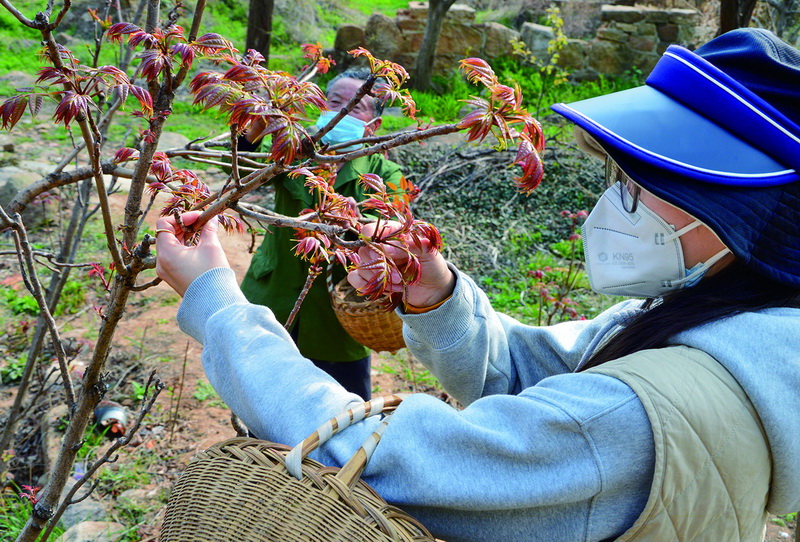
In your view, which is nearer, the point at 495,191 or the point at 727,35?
the point at 727,35

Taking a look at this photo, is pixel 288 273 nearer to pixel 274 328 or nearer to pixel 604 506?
pixel 274 328

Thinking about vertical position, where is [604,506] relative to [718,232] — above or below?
below

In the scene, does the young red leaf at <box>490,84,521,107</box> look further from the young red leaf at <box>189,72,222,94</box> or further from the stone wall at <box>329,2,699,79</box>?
the stone wall at <box>329,2,699,79</box>

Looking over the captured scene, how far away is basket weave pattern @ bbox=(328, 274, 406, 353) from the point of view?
264 cm

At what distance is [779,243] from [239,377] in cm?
92

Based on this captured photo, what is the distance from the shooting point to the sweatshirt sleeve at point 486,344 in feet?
4.88

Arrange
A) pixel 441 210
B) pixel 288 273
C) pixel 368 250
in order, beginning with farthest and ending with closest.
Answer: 1. pixel 441 210
2. pixel 288 273
3. pixel 368 250

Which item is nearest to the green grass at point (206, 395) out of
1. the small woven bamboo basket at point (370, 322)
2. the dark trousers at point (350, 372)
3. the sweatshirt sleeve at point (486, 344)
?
the dark trousers at point (350, 372)

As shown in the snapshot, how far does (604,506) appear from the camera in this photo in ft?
3.32

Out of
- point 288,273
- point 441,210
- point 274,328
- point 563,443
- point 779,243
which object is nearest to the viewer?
point 563,443

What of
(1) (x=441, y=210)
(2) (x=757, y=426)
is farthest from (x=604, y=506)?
(1) (x=441, y=210)

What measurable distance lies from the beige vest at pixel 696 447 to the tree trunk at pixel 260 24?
9453mm

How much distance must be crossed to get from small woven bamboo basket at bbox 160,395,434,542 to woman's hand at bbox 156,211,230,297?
14.4 inches

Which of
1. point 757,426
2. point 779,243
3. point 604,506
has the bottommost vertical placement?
point 604,506
